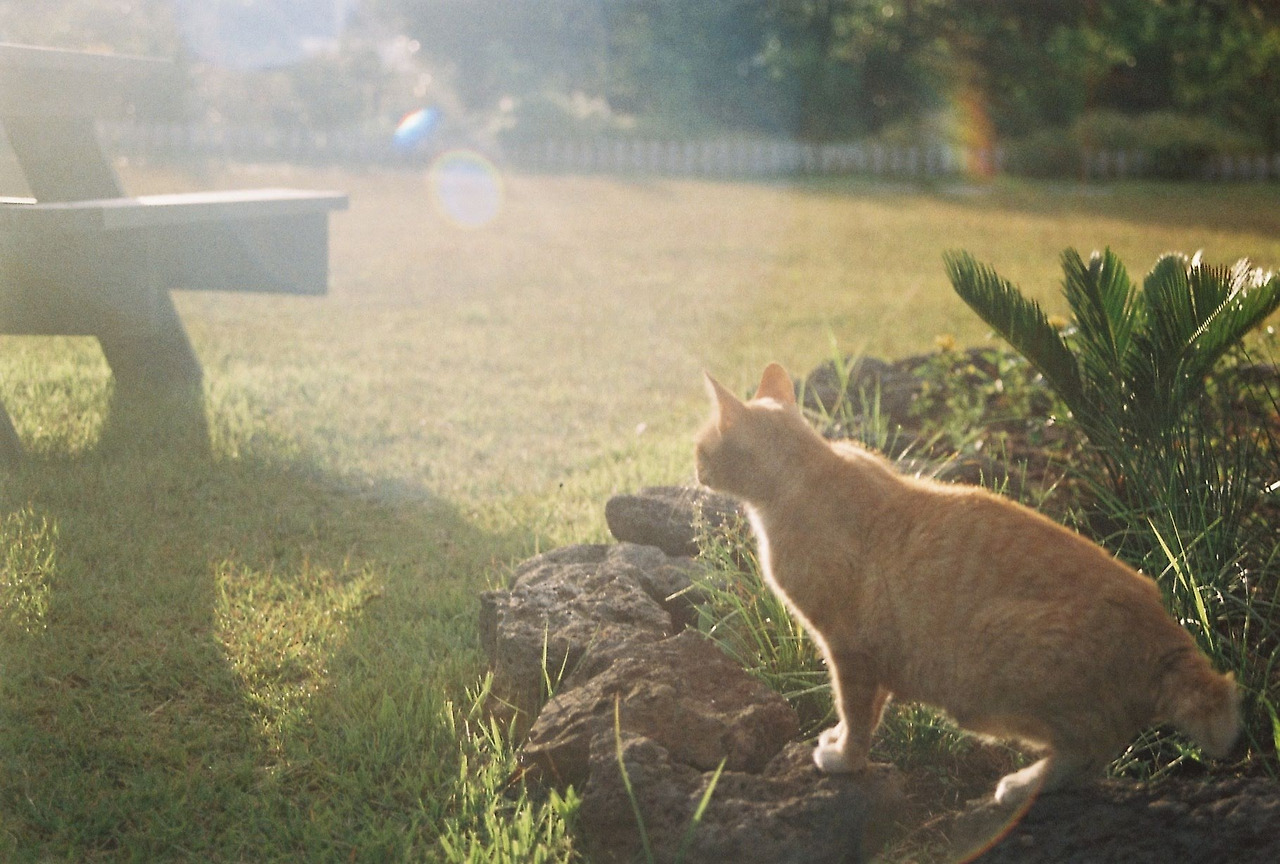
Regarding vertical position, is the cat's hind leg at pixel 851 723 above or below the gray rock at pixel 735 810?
above

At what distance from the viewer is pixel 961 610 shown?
206cm

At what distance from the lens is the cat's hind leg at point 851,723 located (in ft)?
6.93

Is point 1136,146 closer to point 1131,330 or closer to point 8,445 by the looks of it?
point 1131,330

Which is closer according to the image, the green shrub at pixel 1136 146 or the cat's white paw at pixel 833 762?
the cat's white paw at pixel 833 762

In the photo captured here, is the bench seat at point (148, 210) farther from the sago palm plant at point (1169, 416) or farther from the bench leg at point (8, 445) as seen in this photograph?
the sago palm plant at point (1169, 416)

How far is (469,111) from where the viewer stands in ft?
78.1

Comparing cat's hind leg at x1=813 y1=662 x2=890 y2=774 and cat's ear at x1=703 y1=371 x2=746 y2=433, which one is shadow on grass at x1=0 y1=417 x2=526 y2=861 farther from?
cat's ear at x1=703 y1=371 x2=746 y2=433

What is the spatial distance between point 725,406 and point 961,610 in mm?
658

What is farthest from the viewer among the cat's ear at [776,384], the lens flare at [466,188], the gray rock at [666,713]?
the lens flare at [466,188]

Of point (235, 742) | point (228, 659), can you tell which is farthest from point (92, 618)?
point (235, 742)

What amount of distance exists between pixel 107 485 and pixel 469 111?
21.2 meters

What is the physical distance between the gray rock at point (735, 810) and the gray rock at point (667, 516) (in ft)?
3.49

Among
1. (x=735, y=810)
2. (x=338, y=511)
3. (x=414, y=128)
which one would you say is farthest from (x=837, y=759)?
(x=414, y=128)

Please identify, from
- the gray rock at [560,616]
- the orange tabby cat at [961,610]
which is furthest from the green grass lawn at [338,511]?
the orange tabby cat at [961,610]
